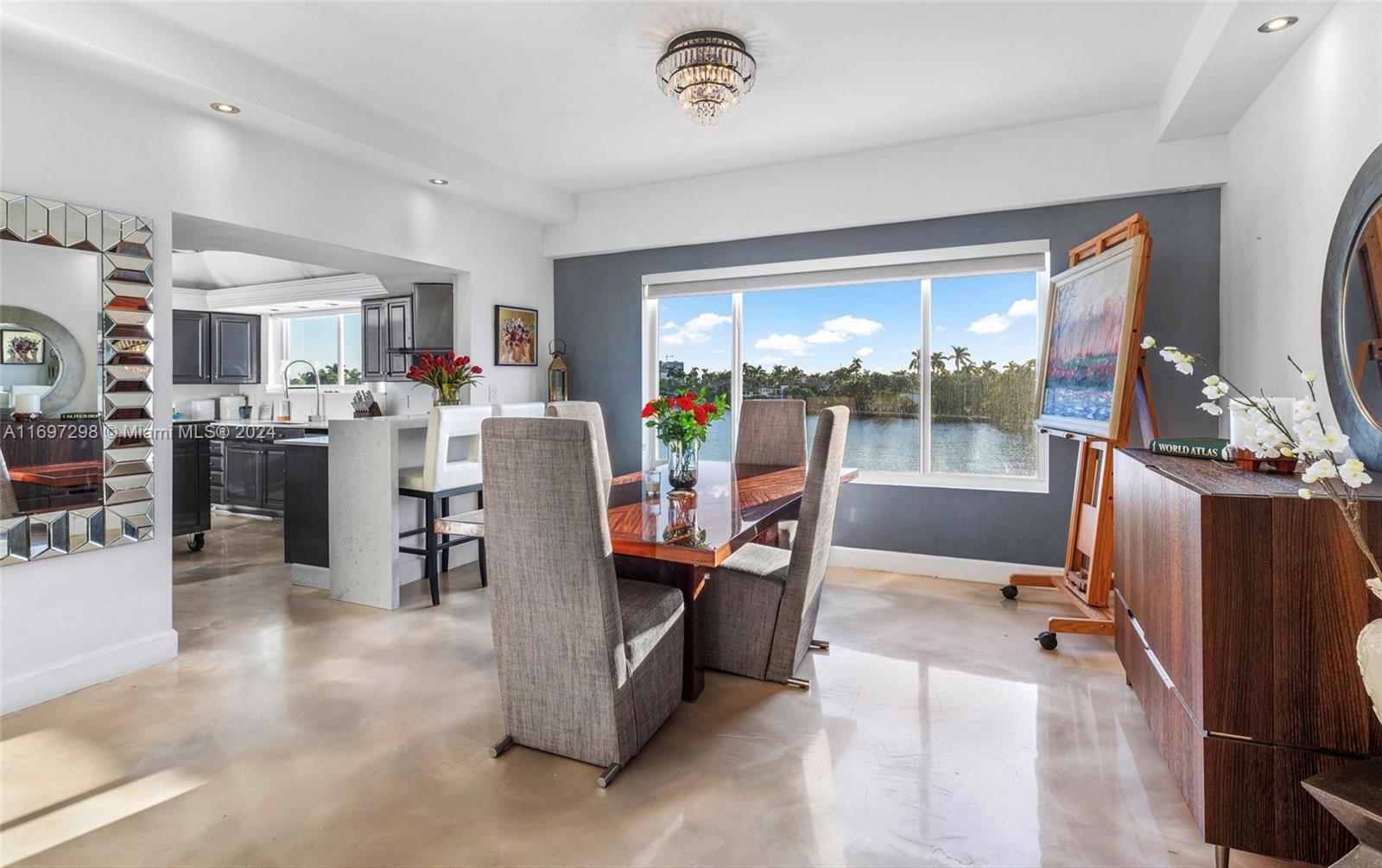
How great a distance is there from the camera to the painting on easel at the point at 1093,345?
117 inches

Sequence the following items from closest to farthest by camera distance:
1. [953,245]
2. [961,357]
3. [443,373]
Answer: [443,373] < [953,245] < [961,357]

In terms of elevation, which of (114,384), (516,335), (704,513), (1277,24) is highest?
(1277,24)

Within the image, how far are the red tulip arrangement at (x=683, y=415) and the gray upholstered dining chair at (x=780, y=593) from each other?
1.51ft

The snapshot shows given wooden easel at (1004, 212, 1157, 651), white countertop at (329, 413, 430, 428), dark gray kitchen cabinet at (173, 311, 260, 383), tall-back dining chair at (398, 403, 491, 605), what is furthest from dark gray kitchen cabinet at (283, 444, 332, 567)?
wooden easel at (1004, 212, 1157, 651)

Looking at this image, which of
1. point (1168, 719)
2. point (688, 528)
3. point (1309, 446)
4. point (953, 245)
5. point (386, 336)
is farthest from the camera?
point (386, 336)

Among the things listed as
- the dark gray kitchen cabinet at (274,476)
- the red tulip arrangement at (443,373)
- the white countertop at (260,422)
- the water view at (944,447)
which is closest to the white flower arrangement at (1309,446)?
the water view at (944,447)

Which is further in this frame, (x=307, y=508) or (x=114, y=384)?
(x=307, y=508)

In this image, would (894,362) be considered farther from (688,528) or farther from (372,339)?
(372,339)

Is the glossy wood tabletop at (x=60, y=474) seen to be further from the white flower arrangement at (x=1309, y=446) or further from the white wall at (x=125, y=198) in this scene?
the white flower arrangement at (x=1309, y=446)

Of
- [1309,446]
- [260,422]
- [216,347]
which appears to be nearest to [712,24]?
[1309,446]

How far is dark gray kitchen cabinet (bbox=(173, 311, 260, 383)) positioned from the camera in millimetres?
6762

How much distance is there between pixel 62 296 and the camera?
2645 millimetres

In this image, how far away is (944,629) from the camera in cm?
333

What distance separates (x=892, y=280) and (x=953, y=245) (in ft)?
1.39
